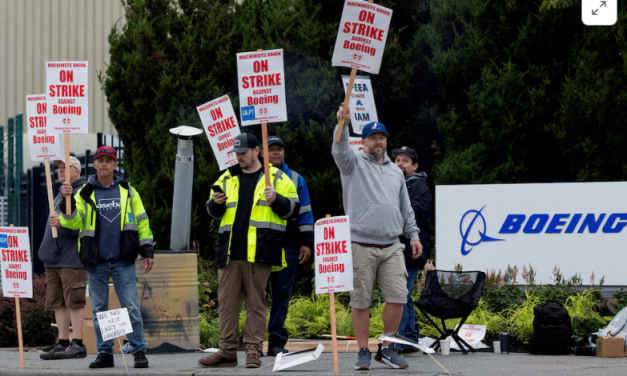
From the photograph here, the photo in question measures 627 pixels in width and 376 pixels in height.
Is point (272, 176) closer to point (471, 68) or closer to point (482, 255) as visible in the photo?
point (482, 255)

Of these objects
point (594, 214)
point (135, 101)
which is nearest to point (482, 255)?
point (594, 214)

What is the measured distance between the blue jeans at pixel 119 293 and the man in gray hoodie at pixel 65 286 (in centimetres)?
100

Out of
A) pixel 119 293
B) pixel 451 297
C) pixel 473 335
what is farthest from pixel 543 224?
pixel 119 293

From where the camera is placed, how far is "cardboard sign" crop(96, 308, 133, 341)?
8.71m

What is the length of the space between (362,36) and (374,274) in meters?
2.13

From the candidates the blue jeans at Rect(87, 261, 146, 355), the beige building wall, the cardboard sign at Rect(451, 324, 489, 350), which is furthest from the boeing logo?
the beige building wall

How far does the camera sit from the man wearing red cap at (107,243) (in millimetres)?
9016

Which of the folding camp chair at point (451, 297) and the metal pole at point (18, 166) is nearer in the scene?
the folding camp chair at point (451, 297)

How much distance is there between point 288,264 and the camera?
31.7ft

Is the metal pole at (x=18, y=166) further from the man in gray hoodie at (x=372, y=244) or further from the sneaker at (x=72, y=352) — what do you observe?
the man in gray hoodie at (x=372, y=244)

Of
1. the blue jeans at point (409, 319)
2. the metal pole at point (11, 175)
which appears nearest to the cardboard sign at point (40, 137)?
the blue jeans at point (409, 319)

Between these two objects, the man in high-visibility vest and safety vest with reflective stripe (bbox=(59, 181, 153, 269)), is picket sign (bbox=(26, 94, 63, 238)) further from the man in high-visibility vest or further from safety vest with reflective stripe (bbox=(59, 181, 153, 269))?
the man in high-visibility vest

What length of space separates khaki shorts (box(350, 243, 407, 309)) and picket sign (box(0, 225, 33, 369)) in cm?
322

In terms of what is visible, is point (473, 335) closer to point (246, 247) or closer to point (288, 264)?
point (288, 264)
